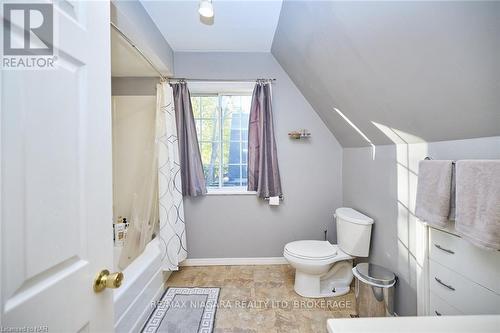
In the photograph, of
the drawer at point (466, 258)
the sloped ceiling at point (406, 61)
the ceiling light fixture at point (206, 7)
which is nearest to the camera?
the sloped ceiling at point (406, 61)

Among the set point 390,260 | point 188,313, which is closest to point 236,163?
point 188,313

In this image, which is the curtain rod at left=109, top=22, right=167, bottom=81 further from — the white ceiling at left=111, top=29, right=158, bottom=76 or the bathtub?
the bathtub

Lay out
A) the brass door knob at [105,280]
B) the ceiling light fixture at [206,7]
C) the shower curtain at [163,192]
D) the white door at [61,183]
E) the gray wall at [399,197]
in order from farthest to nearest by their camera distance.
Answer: the shower curtain at [163,192] < the ceiling light fixture at [206,7] < the gray wall at [399,197] < the brass door knob at [105,280] < the white door at [61,183]

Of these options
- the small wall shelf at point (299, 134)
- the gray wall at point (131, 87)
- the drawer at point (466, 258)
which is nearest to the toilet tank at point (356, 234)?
the drawer at point (466, 258)

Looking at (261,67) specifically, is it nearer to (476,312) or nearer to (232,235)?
(232,235)

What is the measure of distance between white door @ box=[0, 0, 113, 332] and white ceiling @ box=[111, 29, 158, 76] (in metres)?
1.13

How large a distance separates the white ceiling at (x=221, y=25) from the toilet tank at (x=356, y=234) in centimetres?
192

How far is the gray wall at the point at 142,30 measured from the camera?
141 centimetres

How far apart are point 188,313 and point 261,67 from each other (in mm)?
2535

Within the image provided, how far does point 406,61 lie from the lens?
43.1 inches

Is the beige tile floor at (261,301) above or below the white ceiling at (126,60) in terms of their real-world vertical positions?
below

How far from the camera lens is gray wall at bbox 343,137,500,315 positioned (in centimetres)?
123

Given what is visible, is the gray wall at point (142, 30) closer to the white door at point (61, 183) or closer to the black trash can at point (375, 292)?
the white door at point (61, 183)

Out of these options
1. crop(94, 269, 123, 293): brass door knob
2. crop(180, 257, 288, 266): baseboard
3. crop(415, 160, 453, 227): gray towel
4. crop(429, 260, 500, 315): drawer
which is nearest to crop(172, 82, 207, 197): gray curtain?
crop(180, 257, 288, 266): baseboard
